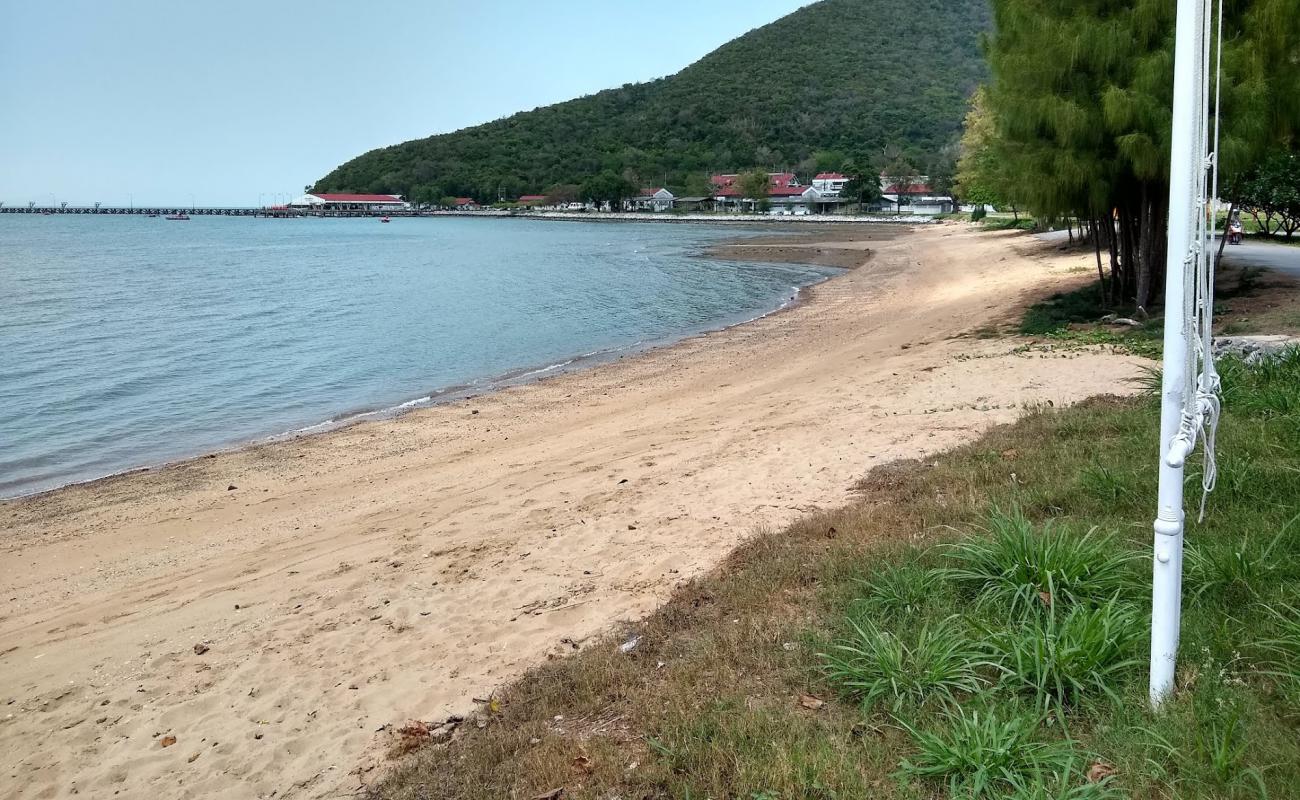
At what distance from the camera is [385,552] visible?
8.41 m

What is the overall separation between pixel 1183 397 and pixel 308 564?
287 inches

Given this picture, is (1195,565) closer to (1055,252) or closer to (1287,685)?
(1287,685)

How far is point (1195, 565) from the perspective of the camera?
4660mm

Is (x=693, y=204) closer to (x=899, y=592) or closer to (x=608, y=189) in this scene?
(x=608, y=189)

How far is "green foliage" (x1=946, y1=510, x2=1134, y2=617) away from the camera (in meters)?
4.70

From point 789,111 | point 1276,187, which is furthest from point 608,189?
point 1276,187

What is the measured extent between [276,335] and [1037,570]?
26.7m

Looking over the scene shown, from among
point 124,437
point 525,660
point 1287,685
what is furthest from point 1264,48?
point 124,437

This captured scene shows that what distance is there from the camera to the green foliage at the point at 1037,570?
470cm

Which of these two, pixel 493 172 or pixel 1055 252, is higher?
pixel 493 172

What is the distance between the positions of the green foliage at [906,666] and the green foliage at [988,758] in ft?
1.03

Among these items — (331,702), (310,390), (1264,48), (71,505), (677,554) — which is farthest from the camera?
(310,390)

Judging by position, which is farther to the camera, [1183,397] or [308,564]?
[308,564]

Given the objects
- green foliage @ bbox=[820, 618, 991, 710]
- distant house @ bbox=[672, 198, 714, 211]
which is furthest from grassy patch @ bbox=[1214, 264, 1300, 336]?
distant house @ bbox=[672, 198, 714, 211]
